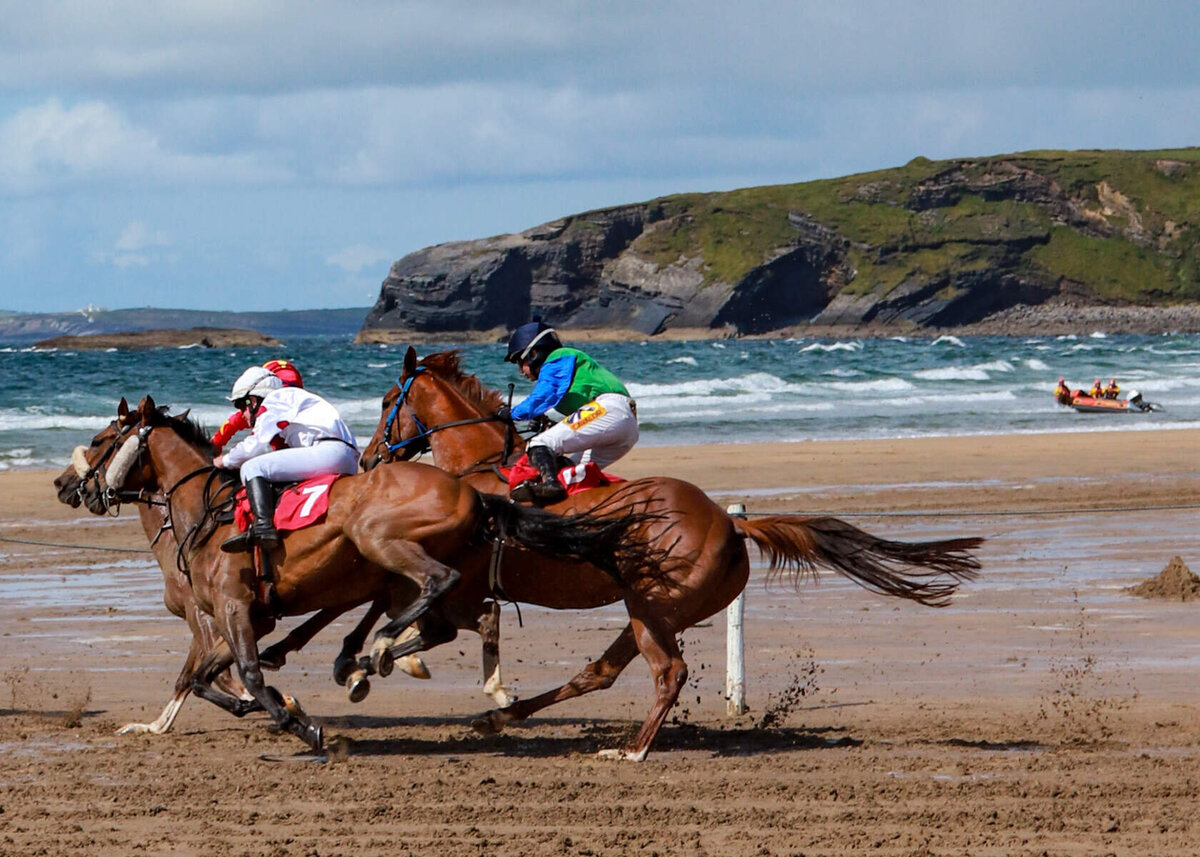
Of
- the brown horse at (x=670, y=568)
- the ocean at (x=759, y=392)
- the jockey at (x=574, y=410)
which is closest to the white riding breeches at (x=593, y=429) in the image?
the jockey at (x=574, y=410)

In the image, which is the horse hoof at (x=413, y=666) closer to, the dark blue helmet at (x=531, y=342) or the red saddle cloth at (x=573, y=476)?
the red saddle cloth at (x=573, y=476)

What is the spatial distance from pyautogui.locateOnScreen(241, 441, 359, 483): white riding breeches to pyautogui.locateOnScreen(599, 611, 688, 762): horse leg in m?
1.82

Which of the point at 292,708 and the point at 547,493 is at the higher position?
the point at 547,493

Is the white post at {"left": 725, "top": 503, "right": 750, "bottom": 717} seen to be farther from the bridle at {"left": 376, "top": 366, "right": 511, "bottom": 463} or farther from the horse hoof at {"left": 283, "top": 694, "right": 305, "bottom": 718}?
the horse hoof at {"left": 283, "top": 694, "right": 305, "bottom": 718}

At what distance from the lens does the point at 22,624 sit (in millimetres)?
12156

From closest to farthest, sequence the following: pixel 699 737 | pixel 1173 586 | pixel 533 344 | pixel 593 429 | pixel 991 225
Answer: pixel 699 737
pixel 593 429
pixel 533 344
pixel 1173 586
pixel 991 225

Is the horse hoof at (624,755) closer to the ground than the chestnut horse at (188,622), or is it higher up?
closer to the ground

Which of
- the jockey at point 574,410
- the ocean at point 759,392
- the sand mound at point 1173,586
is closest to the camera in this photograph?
the jockey at point 574,410

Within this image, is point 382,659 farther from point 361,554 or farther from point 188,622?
point 188,622

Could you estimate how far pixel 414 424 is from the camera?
970 centimetres

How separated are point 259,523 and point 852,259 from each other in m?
164

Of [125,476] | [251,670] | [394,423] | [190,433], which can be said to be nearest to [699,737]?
[251,670]

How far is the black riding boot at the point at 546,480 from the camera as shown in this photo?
332 inches

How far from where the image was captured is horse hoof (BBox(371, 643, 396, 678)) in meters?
7.78
